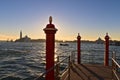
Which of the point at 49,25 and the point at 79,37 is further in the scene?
the point at 79,37

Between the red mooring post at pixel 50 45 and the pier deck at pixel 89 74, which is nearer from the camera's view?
the red mooring post at pixel 50 45

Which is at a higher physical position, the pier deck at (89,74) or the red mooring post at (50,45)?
the red mooring post at (50,45)

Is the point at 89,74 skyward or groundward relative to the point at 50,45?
groundward

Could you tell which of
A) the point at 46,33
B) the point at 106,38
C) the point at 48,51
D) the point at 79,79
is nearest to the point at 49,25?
the point at 46,33

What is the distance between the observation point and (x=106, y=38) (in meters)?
17.1

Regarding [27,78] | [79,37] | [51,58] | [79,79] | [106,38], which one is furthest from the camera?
[27,78]

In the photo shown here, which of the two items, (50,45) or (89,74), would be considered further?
(89,74)

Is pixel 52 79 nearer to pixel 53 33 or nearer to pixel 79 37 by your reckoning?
pixel 53 33

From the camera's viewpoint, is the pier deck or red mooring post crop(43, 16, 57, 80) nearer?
red mooring post crop(43, 16, 57, 80)

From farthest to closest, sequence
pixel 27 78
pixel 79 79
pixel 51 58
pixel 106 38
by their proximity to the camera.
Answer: pixel 27 78 < pixel 106 38 < pixel 79 79 < pixel 51 58

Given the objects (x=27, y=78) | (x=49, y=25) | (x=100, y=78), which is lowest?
(x=27, y=78)

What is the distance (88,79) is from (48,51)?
3.55 meters

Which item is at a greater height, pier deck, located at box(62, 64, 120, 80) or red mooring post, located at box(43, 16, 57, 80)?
red mooring post, located at box(43, 16, 57, 80)

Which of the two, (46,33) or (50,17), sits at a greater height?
(50,17)
